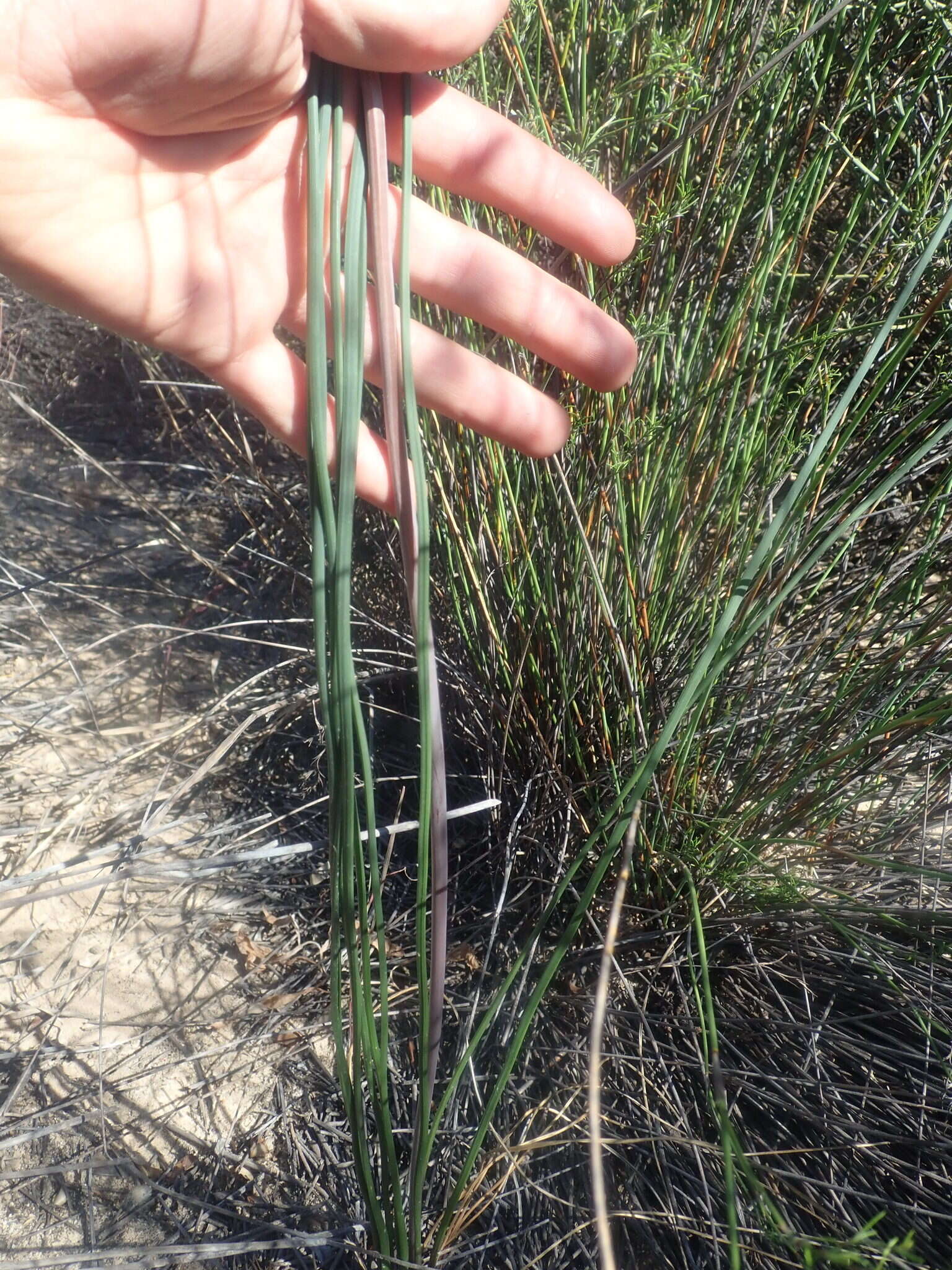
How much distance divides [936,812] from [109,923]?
101 centimetres

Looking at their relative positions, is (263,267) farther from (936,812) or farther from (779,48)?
(936,812)

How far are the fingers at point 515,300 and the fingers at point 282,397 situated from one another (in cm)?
17

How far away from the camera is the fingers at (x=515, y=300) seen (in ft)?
2.87

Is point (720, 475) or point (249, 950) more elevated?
point (720, 475)

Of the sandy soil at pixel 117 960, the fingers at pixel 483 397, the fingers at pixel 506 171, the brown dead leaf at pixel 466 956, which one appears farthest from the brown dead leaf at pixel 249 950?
the fingers at pixel 506 171

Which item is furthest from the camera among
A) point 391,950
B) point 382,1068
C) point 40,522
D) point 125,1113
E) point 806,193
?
point 40,522

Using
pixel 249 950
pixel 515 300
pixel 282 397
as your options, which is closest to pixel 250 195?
pixel 282 397

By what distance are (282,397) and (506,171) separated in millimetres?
343

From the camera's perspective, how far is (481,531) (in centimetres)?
102

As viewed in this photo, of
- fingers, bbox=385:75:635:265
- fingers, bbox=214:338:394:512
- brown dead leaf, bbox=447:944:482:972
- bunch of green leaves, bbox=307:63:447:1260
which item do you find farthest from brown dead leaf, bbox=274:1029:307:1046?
fingers, bbox=385:75:635:265

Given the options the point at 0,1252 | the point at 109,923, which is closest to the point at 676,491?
the point at 109,923

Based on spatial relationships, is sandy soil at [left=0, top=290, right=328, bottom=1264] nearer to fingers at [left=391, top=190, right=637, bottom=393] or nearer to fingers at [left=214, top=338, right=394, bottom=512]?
fingers at [left=214, top=338, right=394, bottom=512]

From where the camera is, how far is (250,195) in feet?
3.32

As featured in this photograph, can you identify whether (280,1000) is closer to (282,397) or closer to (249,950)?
(249,950)
